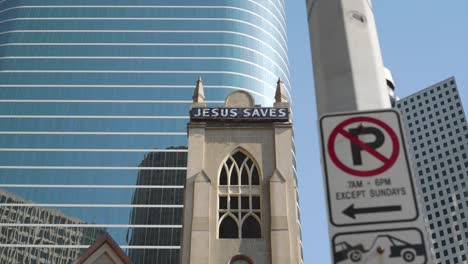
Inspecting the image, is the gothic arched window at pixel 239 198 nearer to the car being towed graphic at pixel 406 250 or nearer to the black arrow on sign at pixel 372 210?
the black arrow on sign at pixel 372 210

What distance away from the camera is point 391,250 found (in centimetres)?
359

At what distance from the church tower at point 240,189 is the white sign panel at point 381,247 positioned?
30.6m

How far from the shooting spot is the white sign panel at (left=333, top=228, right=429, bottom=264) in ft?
11.7

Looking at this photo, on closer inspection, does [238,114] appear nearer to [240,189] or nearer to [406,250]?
[240,189]

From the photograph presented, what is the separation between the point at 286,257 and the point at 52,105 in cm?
9134

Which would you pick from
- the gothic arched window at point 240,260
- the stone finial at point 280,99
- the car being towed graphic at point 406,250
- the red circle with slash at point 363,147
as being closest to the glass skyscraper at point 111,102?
the stone finial at point 280,99

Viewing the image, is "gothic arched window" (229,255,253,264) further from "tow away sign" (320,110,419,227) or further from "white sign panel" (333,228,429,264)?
"white sign panel" (333,228,429,264)

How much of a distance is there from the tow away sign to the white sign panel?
0.08 m

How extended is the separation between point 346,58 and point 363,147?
36.2 inches

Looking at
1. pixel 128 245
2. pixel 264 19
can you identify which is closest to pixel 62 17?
pixel 264 19

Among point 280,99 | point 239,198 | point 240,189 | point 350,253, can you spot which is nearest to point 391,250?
point 350,253

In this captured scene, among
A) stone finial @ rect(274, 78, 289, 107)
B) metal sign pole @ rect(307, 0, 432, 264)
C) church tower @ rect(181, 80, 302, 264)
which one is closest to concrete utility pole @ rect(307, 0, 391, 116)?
metal sign pole @ rect(307, 0, 432, 264)

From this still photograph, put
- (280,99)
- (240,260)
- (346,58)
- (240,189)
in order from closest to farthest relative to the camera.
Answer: (346,58), (240,260), (240,189), (280,99)

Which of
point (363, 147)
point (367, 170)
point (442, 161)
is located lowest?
point (367, 170)
